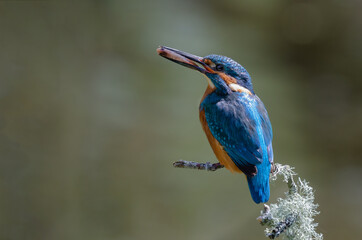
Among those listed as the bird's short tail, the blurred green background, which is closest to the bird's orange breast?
the bird's short tail

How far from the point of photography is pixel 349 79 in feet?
15.3

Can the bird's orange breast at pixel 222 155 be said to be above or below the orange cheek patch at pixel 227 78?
below

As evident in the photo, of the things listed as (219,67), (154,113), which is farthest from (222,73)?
(154,113)

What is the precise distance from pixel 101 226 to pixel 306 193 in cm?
289

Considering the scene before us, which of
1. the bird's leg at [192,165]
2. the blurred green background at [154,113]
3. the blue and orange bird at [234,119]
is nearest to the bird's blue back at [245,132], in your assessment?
the blue and orange bird at [234,119]

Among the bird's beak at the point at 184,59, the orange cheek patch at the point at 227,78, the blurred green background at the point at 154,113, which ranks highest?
the bird's beak at the point at 184,59

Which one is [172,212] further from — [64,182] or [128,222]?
[64,182]

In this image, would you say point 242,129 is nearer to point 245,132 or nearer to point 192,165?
point 245,132

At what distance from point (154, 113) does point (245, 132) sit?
2.79m

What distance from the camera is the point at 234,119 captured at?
174 centimetres

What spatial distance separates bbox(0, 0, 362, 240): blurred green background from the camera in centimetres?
414

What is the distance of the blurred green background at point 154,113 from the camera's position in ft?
13.6

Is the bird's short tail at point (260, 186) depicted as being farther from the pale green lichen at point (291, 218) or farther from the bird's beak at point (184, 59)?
the bird's beak at point (184, 59)

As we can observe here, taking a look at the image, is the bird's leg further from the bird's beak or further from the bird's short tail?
the bird's beak
